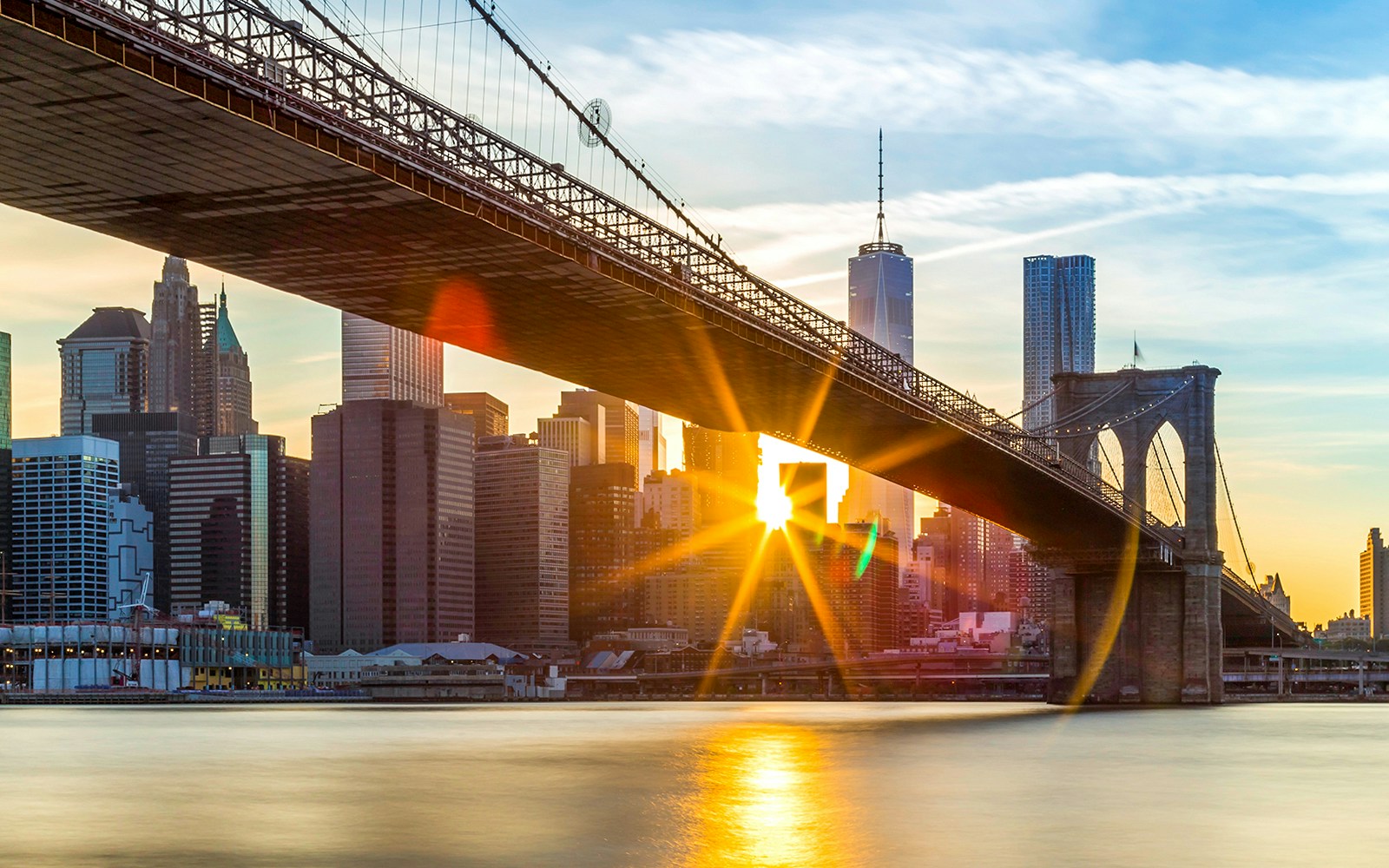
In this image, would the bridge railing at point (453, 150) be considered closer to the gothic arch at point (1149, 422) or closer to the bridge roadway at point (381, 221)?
the bridge roadway at point (381, 221)

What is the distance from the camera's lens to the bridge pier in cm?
9288

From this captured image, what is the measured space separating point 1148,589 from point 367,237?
59352 millimetres

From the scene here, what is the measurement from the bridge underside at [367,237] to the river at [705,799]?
1284 cm

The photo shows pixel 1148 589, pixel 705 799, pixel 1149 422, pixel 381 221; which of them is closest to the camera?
pixel 705 799

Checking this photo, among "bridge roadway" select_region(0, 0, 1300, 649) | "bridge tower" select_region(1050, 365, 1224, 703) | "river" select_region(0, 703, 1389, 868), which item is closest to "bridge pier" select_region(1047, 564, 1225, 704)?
"bridge tower" select_region(1050, 365, 1224, 703)

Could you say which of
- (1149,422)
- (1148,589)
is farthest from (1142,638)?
(1149,422)

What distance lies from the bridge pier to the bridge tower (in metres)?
0.04

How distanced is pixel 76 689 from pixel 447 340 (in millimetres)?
132404

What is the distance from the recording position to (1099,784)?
3828cm

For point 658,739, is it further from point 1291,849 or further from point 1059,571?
point 1059,571

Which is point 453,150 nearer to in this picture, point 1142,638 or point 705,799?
point 705,799

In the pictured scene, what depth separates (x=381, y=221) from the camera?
44156 millimetres

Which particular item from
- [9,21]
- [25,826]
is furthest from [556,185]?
[25,826]

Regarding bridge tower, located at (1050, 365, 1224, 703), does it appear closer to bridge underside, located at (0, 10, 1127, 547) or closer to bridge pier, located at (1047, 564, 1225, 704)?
bridge pier, located at (1047, 564, 1225, 704)
